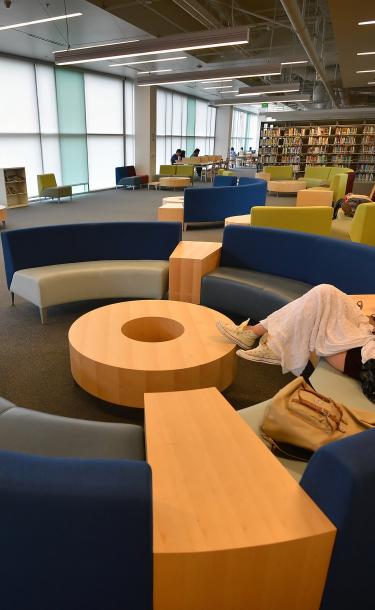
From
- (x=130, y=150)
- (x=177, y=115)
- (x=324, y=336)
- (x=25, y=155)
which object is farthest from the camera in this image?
(x=177, y=115)

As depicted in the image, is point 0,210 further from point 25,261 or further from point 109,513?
point 109,513

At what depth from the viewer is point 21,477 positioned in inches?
36.5

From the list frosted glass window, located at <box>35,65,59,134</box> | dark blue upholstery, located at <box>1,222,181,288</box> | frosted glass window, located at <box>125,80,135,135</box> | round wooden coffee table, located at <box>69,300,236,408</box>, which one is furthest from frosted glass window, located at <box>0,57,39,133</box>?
round wooden coffee table, located at <box>69,300,236,408</box>

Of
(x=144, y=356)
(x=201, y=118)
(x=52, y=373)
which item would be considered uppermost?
(x=201, y=118)

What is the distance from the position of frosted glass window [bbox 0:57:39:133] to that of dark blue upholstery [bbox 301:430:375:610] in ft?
36.9

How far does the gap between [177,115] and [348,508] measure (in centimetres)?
1921

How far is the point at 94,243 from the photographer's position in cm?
448

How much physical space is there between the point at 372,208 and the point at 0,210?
21.5 ft

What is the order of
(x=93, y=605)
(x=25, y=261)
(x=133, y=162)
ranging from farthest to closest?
(x=133, y=162) → (x=25, y=261) → (x=93, y=605)

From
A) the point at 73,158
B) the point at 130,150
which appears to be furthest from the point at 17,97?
the point at 130,150

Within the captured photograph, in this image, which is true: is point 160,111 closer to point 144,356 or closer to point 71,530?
point 144,356

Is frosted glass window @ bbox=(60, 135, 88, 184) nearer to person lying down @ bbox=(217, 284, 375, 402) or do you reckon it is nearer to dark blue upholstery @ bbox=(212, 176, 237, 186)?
dark blue upholstery @ bbox=(212, 176, 237, 186)

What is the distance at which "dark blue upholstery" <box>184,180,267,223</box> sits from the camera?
793cm

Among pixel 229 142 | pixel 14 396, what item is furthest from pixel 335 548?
pixel 229 142
